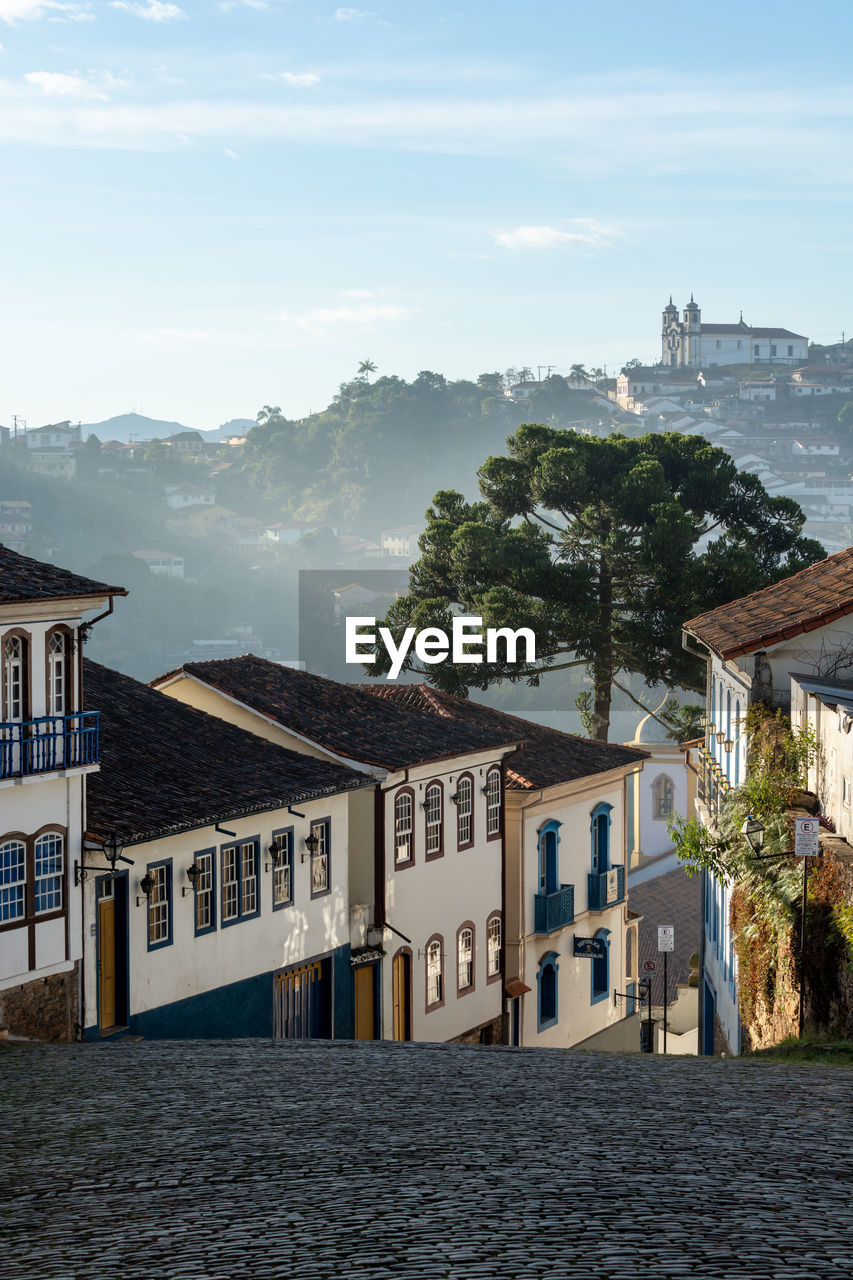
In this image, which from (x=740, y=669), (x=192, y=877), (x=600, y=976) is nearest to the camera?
(x=192, y=877)

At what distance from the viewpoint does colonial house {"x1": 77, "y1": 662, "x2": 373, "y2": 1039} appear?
23750mm

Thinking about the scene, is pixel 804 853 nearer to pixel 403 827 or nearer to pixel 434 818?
pixel 403 827

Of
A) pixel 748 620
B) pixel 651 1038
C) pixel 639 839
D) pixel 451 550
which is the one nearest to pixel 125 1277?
pixel 748 620

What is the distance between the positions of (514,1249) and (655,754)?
61.8 meters

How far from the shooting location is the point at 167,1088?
16219 millimetres

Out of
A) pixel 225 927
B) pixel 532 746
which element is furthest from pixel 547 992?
pixel 225 927

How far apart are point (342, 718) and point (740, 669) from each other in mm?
9930

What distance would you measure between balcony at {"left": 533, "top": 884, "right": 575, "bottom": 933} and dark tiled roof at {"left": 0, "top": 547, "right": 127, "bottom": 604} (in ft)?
53.8

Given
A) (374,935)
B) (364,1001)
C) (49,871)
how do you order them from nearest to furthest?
(49,871), (364,1001), (374,935)

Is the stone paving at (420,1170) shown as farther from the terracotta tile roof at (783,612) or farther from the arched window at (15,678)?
the terracotta tile roof at (783,612)

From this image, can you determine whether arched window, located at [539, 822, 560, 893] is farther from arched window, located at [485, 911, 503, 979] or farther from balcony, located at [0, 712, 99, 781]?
balcony, located at [0, 712, 99, 781]

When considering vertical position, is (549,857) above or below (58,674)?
below

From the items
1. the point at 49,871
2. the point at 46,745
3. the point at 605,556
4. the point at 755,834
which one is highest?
the point at 605,556

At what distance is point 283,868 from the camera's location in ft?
92.7
